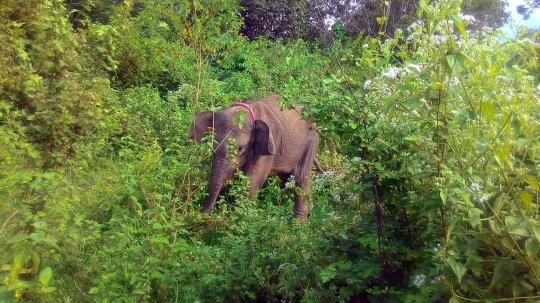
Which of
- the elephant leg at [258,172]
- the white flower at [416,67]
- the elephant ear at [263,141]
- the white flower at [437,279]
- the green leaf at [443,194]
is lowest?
the elephant leg at [258,172]

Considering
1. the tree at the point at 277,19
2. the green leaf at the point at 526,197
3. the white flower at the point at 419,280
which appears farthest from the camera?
the tree at the point at 277,19

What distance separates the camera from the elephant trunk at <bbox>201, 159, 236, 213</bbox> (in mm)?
7085

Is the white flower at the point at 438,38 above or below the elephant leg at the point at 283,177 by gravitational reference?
above

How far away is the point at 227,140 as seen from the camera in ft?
23.6

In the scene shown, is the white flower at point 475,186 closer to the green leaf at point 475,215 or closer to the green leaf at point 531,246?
the green leaf at point 475,215

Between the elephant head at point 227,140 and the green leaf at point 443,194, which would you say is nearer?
the green leaf at point 443,194

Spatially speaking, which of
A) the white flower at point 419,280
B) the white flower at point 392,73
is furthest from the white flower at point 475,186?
the white flower at point 392,73

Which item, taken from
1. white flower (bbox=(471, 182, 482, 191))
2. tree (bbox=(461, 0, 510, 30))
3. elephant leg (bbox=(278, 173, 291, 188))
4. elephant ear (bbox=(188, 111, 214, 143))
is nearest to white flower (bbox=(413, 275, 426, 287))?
white flower (bbox=(471, 182, 482, 191))

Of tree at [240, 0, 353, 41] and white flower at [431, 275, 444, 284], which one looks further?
tree at [240, 0, 353, 41]

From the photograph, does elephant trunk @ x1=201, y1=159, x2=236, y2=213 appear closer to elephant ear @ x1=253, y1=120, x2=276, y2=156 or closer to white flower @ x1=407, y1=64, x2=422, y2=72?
elephant ear @ x1=253, y1=120, x2=276, y2=156

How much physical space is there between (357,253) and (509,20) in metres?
1.39

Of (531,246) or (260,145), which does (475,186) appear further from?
(260,145)

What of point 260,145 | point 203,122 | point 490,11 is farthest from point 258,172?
point 490,11

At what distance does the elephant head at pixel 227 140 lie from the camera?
713cm
